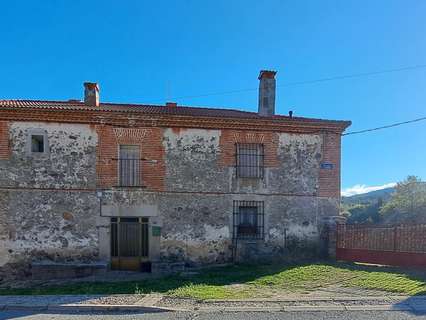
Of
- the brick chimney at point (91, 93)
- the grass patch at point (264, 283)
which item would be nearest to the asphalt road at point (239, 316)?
the grass patch at point (264, 283)

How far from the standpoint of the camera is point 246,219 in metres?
15.0

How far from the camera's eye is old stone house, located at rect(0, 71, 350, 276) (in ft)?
45.5

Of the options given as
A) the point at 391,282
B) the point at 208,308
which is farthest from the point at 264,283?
the point at 208,308

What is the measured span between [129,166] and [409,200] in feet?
123

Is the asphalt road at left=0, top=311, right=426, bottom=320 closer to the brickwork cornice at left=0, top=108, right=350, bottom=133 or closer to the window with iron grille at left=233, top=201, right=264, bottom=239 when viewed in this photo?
the window with iron grille at left=233, top=201, right=264, bottom=239

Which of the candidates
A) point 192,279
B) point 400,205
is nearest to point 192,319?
point 192,279

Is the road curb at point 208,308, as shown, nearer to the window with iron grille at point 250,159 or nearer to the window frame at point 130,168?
the window frame at point 130,168

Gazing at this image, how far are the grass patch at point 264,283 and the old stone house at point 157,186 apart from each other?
1969 mm

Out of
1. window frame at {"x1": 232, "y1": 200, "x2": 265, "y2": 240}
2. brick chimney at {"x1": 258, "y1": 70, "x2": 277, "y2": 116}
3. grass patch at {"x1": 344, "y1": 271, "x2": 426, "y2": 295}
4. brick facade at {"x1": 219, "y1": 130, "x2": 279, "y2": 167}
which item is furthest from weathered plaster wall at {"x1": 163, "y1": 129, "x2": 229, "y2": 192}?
grass patch at {"x1": 344, "y1": 271, "x2": 426, "y2": 295}

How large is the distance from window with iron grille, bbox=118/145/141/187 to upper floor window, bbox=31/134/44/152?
2682mm

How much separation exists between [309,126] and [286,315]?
9187 mm

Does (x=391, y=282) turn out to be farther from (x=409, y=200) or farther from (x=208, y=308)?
(x=409, y=200)

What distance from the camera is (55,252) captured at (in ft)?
45.5

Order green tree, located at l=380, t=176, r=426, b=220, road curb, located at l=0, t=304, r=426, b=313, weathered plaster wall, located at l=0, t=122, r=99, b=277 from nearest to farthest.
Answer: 1. road curb, located at l=0, t=304, r=426, b=313
2. weathered plaster wall, located at l=0, t=122, r=99, b=277
3. green tree, located at l=380, t=176, r=426, b=220
